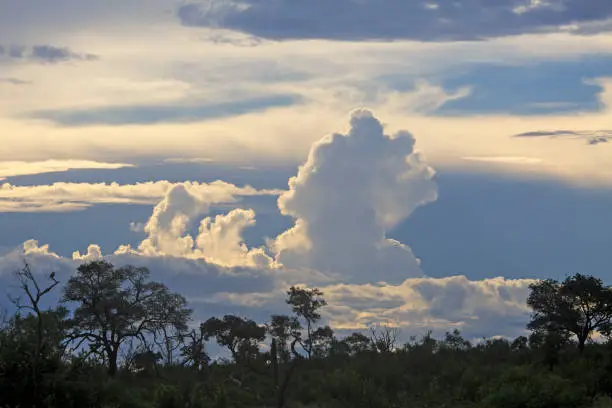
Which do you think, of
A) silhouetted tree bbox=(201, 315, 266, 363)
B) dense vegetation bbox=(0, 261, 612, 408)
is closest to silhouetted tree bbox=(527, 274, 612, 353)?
dense vegetation bbox=(0, 261, 612, 408)

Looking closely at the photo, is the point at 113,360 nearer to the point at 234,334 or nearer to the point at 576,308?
the point at 234,334

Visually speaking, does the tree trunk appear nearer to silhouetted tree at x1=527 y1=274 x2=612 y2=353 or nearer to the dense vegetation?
the dense vegetation

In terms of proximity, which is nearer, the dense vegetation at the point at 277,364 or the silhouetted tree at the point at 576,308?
the dense vegetation at the point at 277,364

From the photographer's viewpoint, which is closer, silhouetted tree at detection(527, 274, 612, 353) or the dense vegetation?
the dense vegetation

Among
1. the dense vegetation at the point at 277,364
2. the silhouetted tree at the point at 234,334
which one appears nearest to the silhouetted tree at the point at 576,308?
the dense vegetation at the point at 277,364

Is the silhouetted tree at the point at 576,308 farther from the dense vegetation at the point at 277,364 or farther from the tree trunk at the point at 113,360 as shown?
the tree trunk at the point at 113,360

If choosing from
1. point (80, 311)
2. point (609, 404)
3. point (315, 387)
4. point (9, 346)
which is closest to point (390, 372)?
point (315, 387)

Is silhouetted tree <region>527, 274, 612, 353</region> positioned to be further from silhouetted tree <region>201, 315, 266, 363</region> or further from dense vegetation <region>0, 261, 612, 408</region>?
silhouetted tree <region>201, 315, 266, 363</region>

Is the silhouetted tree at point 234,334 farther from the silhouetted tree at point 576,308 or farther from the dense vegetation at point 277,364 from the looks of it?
the silhouetted tree at point 576,308

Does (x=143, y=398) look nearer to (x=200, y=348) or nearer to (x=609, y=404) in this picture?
(x=609, y=404)

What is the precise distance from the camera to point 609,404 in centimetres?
4300

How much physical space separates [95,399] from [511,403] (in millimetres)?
20354

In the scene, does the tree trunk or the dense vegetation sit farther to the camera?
the tree trunk

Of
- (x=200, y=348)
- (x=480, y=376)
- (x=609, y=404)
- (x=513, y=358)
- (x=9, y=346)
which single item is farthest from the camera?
(x=200, y=348)
